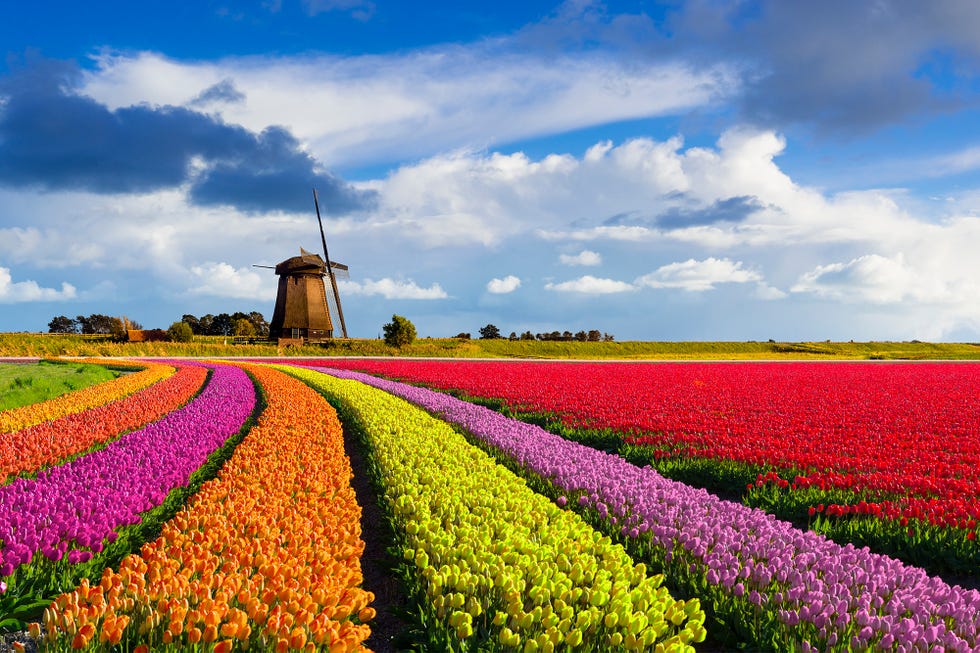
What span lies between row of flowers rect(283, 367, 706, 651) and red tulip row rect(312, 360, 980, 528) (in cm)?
481

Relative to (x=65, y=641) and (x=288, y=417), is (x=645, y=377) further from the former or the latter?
(x=65, y=641)

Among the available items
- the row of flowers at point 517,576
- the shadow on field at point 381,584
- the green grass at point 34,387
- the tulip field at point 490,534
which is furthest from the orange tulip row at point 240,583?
the green grass at point 34,387

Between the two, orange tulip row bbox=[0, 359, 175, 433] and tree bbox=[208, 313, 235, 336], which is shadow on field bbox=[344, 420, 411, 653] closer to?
orange tulip row bbox=[0, 359, 175, 433]

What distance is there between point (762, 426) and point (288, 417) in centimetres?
1004

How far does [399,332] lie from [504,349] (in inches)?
510

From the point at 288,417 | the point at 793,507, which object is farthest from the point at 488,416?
the point at 793,507

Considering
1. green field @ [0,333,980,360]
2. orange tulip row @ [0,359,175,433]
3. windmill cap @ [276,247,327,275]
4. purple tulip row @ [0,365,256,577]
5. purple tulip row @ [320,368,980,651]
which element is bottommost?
purple tulip row @ [320,368,980,651]

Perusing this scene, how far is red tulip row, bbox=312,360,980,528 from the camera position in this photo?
9.41 metres

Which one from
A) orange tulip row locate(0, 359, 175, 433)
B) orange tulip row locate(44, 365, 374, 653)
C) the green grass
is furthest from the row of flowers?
the green grass

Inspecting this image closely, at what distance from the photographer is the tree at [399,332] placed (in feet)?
207

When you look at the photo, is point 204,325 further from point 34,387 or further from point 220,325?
point 34,387

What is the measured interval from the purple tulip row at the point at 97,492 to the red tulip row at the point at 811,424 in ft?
26.7

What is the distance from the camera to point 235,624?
3932mm

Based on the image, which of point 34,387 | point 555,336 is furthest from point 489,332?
point 34,387
